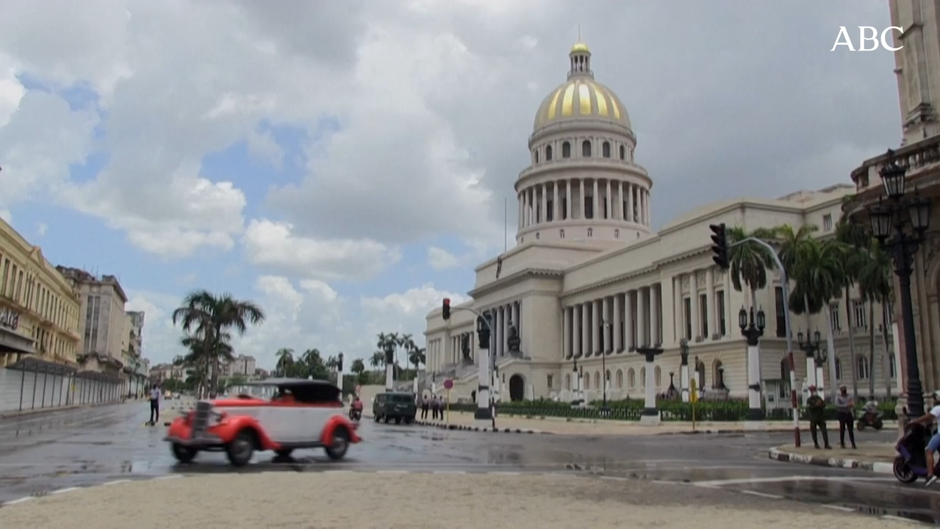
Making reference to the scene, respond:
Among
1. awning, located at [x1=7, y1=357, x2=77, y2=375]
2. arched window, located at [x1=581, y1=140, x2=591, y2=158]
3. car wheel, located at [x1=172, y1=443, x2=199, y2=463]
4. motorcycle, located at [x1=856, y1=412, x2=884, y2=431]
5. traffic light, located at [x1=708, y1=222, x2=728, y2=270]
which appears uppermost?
arched window, located at [x1=581, y1=140, x2=591, y2=158]

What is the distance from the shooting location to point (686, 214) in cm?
7162

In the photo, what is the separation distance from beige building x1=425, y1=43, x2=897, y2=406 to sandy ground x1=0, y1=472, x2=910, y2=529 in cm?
4468

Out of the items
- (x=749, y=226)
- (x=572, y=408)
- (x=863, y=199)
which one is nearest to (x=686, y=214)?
(x=749, y=226)

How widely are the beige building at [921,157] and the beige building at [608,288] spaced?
32.7m

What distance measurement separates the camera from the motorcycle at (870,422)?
3388 centimetres

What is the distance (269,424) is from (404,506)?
8.26m

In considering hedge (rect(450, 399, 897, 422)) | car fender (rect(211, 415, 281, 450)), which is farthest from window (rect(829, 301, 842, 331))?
car fender (rect(211, 415, 281, 450))

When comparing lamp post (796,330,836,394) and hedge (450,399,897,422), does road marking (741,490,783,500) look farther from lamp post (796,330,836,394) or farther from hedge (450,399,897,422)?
hedge (450,399,897,422)

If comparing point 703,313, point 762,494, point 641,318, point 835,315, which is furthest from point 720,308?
point 762,494

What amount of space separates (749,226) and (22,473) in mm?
58058

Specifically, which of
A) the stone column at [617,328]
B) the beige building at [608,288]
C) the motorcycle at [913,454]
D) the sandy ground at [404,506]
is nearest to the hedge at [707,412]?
the beige building at [608,288]

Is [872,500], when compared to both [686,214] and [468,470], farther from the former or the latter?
[686,214]

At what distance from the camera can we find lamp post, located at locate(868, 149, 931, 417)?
55.0 feet

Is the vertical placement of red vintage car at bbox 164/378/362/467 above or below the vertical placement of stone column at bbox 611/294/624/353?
below
